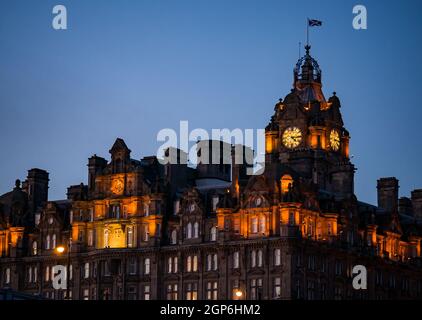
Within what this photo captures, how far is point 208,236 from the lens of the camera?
7180 inches

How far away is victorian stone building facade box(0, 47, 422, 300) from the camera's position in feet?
578

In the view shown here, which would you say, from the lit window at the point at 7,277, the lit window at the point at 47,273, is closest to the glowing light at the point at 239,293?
the lit window at the point at 47,273

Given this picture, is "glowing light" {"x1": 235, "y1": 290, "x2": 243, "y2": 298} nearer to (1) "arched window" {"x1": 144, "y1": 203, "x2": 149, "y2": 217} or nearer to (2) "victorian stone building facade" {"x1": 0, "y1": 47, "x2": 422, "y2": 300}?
(2) "victorian stone building facade" {"x1": 0, "y1": 47, "x2": 422, "y2": 300}

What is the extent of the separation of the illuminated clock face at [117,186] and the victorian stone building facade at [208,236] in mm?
124

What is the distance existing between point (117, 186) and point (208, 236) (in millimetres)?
14416

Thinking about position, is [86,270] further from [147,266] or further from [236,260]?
[236,260]

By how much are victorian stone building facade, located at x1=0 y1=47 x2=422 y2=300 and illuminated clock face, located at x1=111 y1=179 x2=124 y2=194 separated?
0.41ft

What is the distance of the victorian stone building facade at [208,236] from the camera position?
176125 millimetres

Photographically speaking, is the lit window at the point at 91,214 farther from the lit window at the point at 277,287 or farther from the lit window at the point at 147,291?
the lit window at the point at 277,287

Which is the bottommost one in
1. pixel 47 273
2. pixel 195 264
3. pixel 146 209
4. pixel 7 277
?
pixel 7 277

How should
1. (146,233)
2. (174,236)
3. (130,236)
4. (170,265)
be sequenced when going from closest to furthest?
(170,265)
(174,236)
(146,233)
(130,236)

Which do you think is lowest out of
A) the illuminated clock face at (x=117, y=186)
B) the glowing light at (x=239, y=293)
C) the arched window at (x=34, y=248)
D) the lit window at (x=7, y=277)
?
the glowing light at (x=239, y=293)

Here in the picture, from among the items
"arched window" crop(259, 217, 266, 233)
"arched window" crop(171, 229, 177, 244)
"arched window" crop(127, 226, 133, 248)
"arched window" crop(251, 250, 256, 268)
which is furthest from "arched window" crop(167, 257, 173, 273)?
"arched window" crop(259, 217, 266, 233)

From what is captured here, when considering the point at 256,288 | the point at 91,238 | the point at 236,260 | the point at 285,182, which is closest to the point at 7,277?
the point at 91,238
